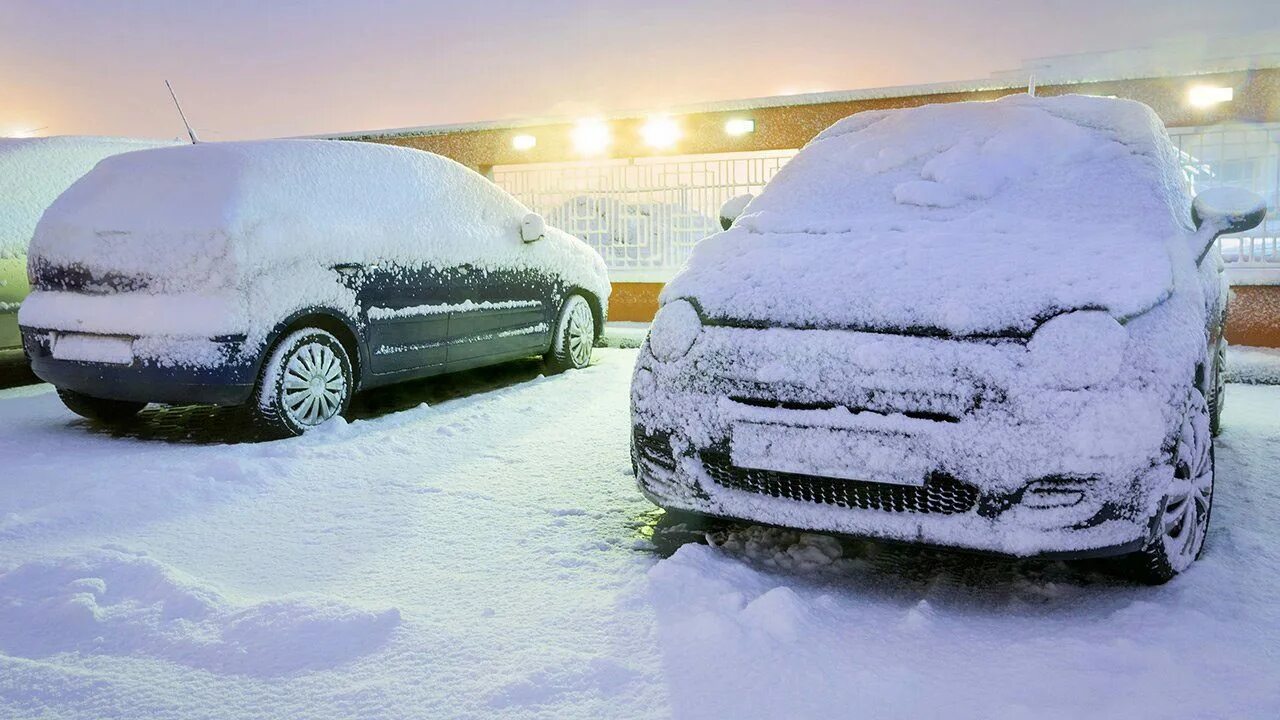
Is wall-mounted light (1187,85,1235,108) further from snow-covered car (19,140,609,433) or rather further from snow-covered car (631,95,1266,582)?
snow-covered car (19,140,609,433)

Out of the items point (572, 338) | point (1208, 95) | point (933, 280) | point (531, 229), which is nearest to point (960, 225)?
point (933, 280)

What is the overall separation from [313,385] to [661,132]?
9.81 metres

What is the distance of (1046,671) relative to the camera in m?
2.19

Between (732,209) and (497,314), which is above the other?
(732,209)

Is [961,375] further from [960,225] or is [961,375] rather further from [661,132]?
[661,132]

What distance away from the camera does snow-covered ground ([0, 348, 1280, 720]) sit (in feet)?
6.81

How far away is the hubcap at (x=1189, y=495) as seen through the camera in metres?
2.58

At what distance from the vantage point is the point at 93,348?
453 centimetres

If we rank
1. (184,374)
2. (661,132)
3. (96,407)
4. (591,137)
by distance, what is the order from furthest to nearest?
→ (591,137), (661,132), (96,407), (184,374)

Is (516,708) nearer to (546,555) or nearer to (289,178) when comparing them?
(546,555)

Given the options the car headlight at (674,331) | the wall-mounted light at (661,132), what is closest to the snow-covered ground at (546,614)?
the car headlight at (674,331)

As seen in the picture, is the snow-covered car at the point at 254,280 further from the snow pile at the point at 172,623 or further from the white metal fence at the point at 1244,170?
the white metal fence at the point at 1244,170

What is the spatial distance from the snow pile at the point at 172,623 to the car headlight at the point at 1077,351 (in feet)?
6.02

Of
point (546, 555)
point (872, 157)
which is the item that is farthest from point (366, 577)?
point (872, 157)
